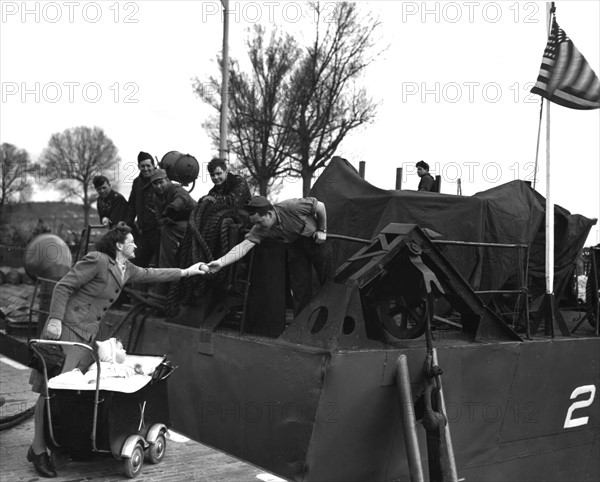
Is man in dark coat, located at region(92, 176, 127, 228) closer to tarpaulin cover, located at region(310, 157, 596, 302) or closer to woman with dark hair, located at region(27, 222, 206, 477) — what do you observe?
tarpaulin cover, located at region(310, 157, 596, 302)

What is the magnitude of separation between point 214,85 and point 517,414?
20454 millimetres

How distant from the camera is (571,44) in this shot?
8.19 m

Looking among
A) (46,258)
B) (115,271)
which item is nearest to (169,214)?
(115,271)

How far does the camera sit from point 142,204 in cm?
916

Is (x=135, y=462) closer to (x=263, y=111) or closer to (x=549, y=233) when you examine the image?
(x=549, y=233)

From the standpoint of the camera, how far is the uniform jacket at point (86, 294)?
5.79m

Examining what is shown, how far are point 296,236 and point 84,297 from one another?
1.87 meters

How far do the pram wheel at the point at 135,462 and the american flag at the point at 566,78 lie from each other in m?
5.36

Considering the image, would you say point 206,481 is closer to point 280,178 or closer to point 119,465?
point 119,465

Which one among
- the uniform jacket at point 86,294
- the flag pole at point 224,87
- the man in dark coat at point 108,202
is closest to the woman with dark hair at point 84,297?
the uniform jacket at point 86,294

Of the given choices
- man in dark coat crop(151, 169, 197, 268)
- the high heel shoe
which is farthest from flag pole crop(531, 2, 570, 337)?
the high heel shoe

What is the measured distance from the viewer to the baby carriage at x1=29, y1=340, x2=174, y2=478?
543cm

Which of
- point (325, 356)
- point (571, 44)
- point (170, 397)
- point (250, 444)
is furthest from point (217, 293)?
point (571, 44)

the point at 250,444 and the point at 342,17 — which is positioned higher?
the point at 342,17
